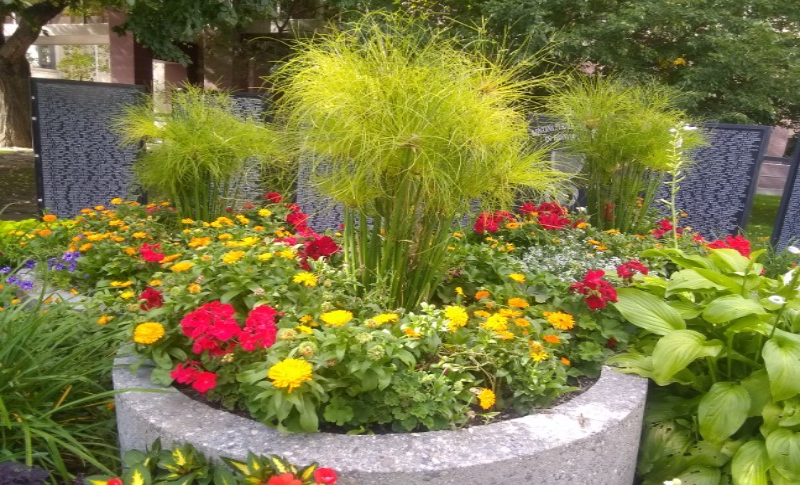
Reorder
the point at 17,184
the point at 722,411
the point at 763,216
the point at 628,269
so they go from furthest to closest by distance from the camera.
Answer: the point at 763,216 < the point at 17,184 < the point at 628,269 < the point at 722,411

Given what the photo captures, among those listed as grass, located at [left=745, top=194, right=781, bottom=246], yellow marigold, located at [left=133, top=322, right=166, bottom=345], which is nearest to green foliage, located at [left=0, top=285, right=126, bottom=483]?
yellow marigold, located at [left=133, top=322, right=166, bottom=345]

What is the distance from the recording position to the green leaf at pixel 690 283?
246 centimetres

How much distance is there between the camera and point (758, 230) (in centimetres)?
786

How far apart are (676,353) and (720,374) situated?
1.32 feet

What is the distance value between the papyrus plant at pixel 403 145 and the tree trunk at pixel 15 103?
31.1ft

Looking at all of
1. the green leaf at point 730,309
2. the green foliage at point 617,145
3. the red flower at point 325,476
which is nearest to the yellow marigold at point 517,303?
the green leaf at point 730,309

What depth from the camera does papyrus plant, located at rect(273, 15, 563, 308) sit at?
235 centimetres

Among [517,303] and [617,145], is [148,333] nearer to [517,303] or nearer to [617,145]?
[517,303]

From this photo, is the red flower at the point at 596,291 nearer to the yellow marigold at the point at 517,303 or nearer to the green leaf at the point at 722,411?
the yellow marigold at the point at 517,303

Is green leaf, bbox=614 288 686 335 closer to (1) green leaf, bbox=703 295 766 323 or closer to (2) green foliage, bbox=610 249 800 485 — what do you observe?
(2) green foliage, bbox=610 249 800 485

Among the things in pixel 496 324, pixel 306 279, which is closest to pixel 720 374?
pixel 496 324

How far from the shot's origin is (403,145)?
2285 millimetres

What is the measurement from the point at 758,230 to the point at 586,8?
3473mm

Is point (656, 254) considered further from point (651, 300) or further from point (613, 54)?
point (613, 54)
